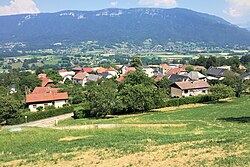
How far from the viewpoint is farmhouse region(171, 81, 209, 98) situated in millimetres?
69938

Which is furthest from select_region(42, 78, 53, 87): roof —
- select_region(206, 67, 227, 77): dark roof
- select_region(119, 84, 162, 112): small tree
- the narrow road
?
select_region(206, 67, 227, 77): dark roof

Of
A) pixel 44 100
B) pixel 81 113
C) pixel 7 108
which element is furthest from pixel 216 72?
pixel 7 108

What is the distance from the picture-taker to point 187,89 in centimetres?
7025

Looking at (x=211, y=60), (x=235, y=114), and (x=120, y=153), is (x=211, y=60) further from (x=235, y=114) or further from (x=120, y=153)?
(x=120, y=153)

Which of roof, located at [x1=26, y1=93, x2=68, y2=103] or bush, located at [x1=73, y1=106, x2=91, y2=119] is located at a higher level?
roof, located at [x1=26, y1=93, x2=68, y2=103]

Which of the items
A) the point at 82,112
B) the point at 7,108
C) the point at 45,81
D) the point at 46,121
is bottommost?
the point at 46,121

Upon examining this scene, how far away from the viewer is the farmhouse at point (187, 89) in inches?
2753

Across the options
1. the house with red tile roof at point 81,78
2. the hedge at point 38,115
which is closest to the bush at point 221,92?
the hedge at point 38,115

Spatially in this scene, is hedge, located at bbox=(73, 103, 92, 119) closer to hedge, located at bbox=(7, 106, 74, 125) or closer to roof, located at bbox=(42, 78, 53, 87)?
hedge, located at bbox=(7, 106, 74, 125)

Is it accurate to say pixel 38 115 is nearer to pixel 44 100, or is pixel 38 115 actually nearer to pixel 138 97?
pixel 44 100

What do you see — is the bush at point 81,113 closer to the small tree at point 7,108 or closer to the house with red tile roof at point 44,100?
the small tree at point 7,108

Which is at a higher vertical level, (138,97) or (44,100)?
(138,97)

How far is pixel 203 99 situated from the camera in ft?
202

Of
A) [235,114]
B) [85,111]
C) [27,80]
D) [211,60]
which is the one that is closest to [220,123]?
[235,114]
